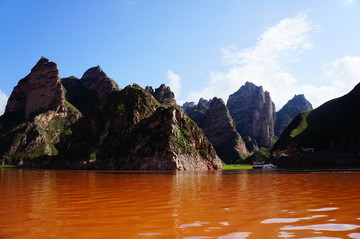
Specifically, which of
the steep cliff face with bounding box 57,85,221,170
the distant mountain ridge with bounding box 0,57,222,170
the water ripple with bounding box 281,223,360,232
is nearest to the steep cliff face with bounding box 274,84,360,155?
the distant mountain ridge with bounding box 0,57,222,170

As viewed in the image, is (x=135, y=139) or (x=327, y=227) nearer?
(x=327, y=227)

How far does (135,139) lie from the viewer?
412 ft

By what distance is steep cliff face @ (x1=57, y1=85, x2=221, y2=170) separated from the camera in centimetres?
11338

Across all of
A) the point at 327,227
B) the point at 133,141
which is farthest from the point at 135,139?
the point at 327,227

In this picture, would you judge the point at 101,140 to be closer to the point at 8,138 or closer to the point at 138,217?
the point at 8,138

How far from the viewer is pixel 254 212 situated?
8742mm

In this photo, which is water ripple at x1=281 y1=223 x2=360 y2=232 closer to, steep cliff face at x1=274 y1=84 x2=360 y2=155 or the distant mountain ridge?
the distant mountain ridge

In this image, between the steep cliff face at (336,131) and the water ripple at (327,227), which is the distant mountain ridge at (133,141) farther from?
the water ripple at (327,227)

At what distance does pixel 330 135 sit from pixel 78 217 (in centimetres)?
16406


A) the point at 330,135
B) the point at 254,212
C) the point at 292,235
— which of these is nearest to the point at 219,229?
the point at 292,235

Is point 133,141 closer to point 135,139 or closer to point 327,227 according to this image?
point 135,139

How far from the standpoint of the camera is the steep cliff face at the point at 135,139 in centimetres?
11338

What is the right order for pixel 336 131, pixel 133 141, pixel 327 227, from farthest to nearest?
pixel 336 131
pixel 133 141
pixel 327 227

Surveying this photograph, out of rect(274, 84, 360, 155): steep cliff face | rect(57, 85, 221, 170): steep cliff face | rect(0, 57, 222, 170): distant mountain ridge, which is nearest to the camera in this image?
rect(57, 85, 221, 170): steep cliff face
